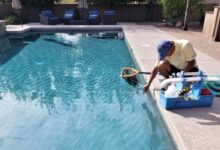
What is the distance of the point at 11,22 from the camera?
13.7 m

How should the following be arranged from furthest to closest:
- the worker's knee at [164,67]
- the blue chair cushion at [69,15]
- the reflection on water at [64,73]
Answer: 1. the blue chair cushion at [69,15]
2. the reflection on water at [64,73]
3. the worker's knee at [164,67]

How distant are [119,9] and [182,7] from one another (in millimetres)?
4592

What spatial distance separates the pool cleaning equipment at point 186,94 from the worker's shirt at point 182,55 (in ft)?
1.02

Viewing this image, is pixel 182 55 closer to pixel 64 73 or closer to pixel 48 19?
pixel 64 73

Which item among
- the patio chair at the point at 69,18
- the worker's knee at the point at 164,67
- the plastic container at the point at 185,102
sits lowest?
the plastic container at the point at 185,102

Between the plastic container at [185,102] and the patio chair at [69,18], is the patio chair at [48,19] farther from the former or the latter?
the plastic container at [185,102]

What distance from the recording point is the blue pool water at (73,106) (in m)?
3.27

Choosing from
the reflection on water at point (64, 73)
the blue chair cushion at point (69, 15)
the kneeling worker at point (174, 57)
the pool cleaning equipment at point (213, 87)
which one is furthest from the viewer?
the blue chair cushion at point (69, 15)

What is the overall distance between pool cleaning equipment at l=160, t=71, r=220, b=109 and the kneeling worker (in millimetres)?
274

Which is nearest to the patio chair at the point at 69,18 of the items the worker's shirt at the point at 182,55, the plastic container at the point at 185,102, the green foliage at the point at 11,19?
the green foliage at the point at 11,19

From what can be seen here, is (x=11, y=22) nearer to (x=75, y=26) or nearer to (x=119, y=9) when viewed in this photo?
(x=75, y=26)

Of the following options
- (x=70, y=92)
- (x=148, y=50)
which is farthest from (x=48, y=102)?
(x=148, y=50)

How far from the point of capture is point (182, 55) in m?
3.40

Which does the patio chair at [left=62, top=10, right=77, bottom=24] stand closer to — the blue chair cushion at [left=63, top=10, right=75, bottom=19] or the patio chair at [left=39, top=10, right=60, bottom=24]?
the blue chair cushion at [left=63, top=10, right=75, bottom=19]
